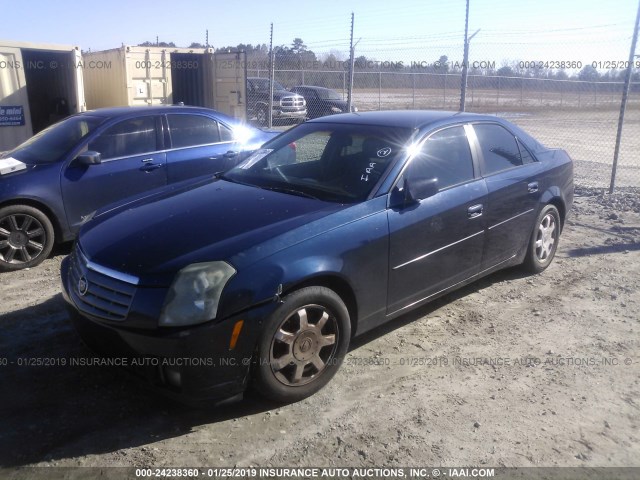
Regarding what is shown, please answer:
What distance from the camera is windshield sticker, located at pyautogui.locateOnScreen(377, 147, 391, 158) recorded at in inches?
162

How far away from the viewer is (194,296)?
298 centimetres

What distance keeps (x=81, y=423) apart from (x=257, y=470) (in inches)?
43.3

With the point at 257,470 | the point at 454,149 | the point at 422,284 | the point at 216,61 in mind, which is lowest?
the point at 257,470

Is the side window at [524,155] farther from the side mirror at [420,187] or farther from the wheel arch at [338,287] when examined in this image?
the wheel arch at [338,287]

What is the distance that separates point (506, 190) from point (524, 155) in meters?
0.67

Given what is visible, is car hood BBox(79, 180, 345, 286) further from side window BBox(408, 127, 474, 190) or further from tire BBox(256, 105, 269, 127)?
tire BBox(256, 105, 269, 127)

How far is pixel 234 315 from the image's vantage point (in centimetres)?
300

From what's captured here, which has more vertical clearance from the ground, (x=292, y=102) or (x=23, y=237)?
(x=292, y=102)

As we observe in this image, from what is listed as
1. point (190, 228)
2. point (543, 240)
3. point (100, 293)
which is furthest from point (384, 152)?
point (543, 240)

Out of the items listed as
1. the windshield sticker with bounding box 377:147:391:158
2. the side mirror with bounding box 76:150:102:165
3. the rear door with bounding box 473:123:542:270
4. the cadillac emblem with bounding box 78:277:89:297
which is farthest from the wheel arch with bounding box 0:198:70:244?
the rear door with bounding box 473:123:542:270

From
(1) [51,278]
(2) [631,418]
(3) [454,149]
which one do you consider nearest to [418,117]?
(3) [454,149]

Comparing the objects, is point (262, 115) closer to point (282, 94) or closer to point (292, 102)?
point (292, 102)

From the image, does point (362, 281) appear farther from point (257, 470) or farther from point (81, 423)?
point (81, 423)

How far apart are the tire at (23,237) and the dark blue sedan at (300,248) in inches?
85.0
